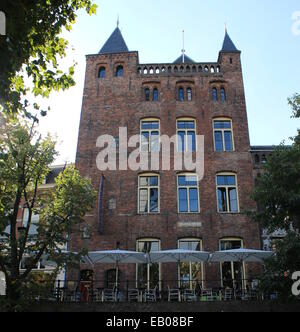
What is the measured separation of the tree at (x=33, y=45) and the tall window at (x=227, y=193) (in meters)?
13.4

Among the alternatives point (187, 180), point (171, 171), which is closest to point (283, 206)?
point (187, 180)

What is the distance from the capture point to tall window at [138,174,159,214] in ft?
66.1

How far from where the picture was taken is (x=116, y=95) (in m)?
22.9

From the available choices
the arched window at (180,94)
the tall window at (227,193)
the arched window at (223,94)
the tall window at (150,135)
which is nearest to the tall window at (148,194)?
the tall window at (150,135)

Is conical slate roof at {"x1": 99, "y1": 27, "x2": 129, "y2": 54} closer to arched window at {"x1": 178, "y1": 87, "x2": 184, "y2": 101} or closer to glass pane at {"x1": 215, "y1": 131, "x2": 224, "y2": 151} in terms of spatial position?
arched window at {"x1": 178, "y1": 87, "x2": 184, "y2": 101}

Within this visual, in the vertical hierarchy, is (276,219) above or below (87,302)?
above

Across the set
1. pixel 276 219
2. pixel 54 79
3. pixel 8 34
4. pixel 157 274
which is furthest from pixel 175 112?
pixel 8 34

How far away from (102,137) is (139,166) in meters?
2.82

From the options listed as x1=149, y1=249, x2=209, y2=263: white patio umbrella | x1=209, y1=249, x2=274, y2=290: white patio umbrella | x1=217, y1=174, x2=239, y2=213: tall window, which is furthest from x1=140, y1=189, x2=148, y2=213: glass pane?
x1=209, y1=249, x2=274, y2=290: white patio umbrella

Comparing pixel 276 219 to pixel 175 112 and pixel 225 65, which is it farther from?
pixel 225 65

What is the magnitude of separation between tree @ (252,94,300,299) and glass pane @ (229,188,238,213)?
20.5 feet

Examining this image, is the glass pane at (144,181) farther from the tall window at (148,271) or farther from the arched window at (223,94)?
the arched window at (223,94)

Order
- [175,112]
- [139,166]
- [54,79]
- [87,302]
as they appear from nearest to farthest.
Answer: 1. [54,79]
2. [87,302]
3. [139,166]
4. [175,112]
